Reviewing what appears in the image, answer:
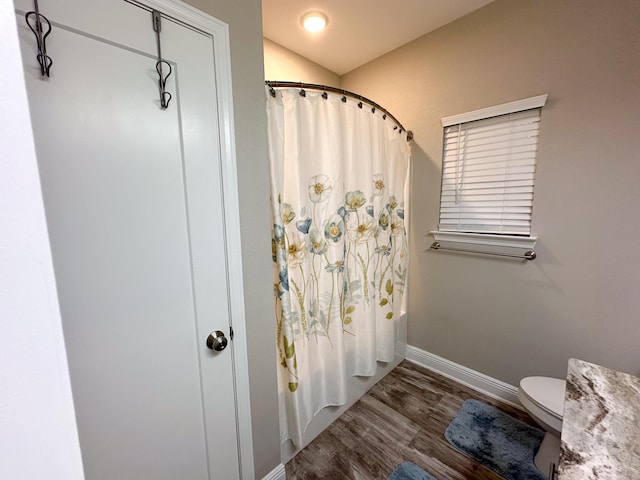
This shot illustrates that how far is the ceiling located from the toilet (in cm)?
235

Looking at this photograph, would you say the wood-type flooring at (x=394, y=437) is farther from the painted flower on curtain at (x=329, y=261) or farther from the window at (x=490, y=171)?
the window at (x=490, y=171)

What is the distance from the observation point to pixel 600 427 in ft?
2.39

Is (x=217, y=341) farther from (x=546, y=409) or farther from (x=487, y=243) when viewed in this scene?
(x=487, y=243)

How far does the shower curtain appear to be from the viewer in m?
1.28

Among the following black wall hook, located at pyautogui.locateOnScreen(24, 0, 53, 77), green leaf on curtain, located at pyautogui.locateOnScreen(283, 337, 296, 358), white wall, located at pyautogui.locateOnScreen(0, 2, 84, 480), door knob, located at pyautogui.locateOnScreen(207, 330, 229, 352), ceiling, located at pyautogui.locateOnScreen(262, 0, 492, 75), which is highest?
ceiling, located at pyautogui.locateOnScreen(262, 0, 492, 75)

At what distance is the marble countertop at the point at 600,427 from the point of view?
0.62 metres

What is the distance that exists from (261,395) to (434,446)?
114 cm

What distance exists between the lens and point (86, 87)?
683mm

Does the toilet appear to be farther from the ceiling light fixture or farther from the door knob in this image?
the ceiling light fixture

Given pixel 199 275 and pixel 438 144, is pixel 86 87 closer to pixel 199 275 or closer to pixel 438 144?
pixel 199 275

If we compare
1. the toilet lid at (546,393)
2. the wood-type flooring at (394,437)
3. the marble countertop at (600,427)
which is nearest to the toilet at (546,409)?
the toilet lid at (546,393)

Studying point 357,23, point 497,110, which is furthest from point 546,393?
point 357,23

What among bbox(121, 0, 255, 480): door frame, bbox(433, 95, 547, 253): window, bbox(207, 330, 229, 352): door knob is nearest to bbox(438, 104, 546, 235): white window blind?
bbox(433, 95, 547, 253): window

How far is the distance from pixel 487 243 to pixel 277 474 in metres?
1.90
